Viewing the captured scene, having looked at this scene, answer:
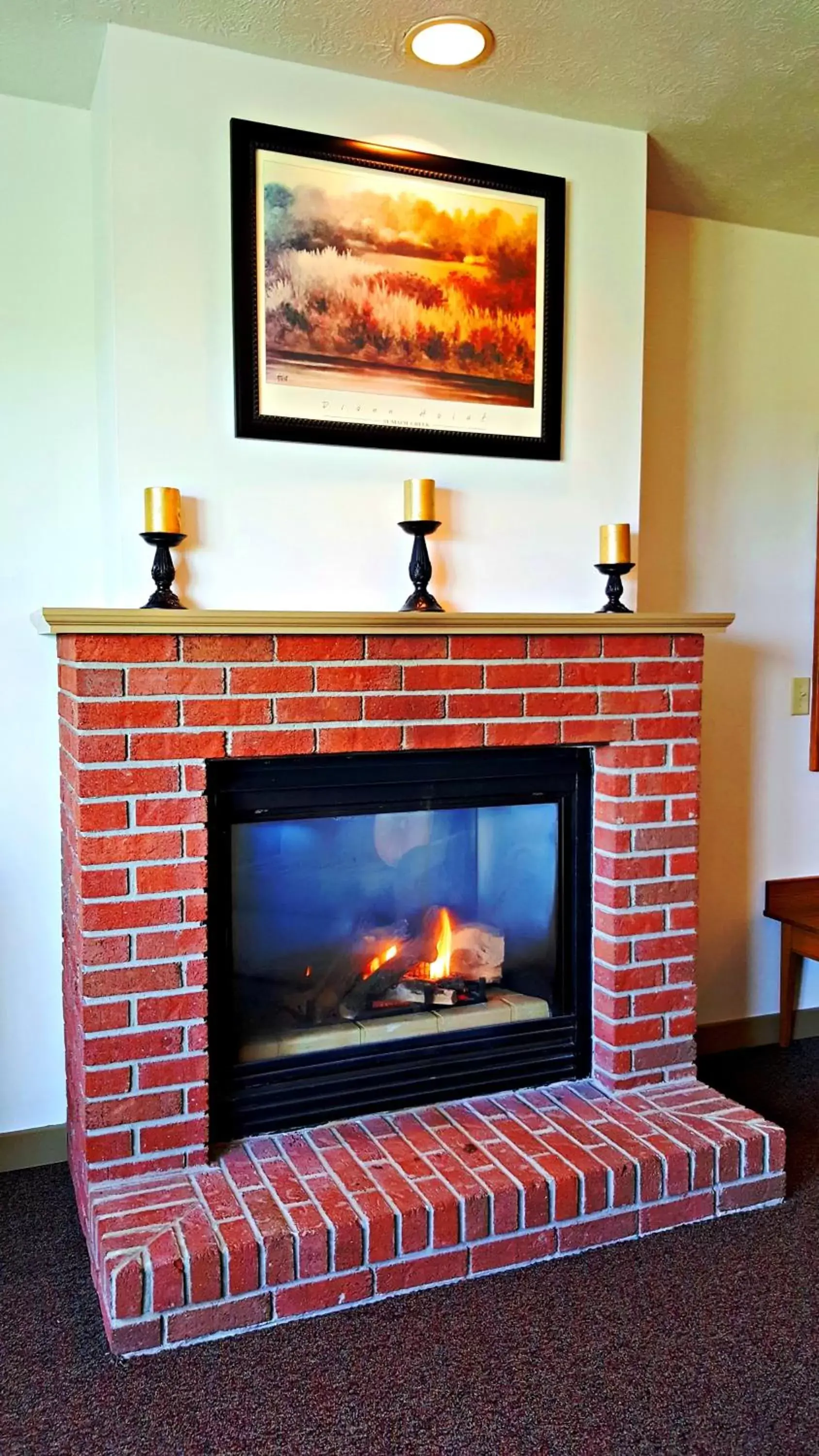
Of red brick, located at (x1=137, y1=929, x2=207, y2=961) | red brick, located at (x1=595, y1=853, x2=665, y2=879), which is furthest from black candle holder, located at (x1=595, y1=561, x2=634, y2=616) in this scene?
red brick, located at (x1=137, y1=929, x2=207, y2=961)

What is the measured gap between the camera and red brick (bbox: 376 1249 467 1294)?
6.15ft

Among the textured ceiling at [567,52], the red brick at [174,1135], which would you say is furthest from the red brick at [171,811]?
the textured ceiling at [567,52]

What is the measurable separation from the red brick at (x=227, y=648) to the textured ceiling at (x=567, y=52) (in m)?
1.16

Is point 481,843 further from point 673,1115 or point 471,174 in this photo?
point 471,174

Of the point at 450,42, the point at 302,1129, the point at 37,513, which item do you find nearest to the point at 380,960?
the point at 302,1129

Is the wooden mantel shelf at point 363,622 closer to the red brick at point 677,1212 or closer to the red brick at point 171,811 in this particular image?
the red brick at point 171,811

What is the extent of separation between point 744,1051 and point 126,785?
2109 millimetres

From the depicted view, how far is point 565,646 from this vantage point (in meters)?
2.31

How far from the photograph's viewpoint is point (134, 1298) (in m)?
1.71

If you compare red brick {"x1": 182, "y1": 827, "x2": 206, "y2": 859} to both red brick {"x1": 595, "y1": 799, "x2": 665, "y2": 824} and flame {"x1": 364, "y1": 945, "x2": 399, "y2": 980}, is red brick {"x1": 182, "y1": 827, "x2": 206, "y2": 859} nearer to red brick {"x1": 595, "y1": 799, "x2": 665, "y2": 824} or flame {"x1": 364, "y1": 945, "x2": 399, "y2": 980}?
flame {"x1": 364, "y1": 945, "x2": 399, "y2": 980}

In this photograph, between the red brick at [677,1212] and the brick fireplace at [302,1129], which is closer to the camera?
the brick fireplace at [302,1129]

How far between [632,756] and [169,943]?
1.13m

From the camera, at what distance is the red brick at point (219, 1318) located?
1742mm

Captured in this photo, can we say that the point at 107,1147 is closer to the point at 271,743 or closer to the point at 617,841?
the point at 271,743
